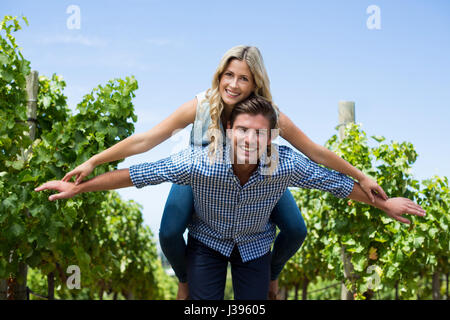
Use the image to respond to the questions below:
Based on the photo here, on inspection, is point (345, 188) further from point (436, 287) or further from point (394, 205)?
point (436, 287)

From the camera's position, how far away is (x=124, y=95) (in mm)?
3779

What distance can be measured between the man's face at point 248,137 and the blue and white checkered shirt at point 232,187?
0.06 m

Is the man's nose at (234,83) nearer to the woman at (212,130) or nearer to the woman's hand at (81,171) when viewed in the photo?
the woman at (212,130)

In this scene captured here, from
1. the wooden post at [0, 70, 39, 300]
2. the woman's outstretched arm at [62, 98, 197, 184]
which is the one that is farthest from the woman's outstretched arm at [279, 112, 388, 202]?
the wooden post at [0, 70, 39, 300]

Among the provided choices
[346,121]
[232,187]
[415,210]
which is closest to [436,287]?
[346,121]

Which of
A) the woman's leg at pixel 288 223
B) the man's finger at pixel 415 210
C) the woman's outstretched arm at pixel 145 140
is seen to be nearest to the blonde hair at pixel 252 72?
the woman's outstretched arm at pixel 145 140

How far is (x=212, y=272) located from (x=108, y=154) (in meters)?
0.72

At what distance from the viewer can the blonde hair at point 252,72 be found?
234cm

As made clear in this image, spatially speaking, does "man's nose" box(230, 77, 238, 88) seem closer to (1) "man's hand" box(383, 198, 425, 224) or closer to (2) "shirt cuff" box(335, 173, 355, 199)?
(2) "shirt cuff" box(335, 173, 355, 199)

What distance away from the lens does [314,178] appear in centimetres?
230

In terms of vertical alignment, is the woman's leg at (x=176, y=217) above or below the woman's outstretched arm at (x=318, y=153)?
below

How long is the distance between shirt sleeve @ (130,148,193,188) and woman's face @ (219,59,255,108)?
32 cm
